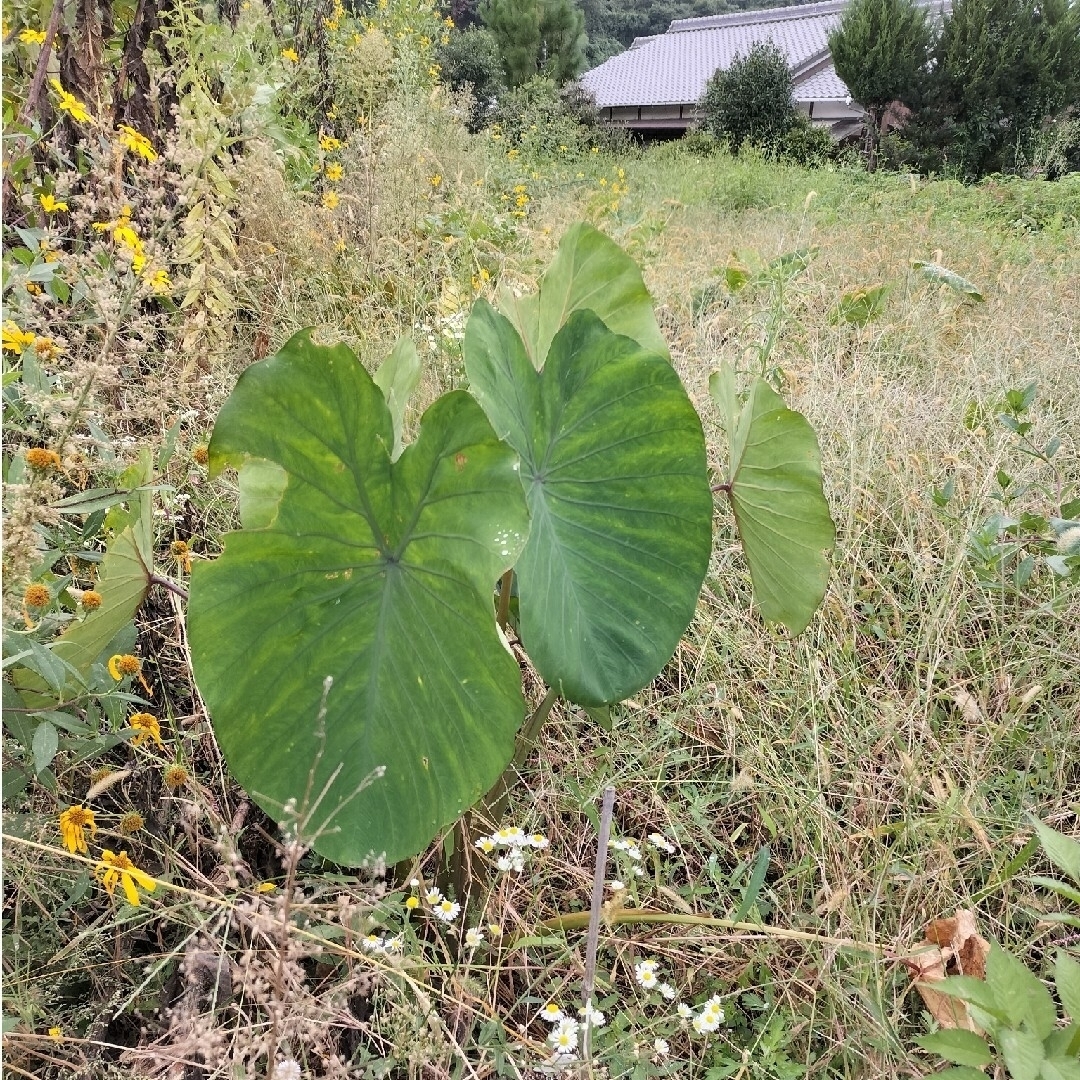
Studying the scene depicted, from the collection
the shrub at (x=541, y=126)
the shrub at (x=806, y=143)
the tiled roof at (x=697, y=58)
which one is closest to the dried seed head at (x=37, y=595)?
the shrub at (x=541, y=126)

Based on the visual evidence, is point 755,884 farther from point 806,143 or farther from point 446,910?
point 806,143

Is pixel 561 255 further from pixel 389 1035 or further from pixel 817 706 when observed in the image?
pixel 389 1035

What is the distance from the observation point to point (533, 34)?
57.6 feet

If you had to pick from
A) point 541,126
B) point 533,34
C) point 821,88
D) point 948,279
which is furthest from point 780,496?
point 821,88

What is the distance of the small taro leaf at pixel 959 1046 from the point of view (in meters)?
0.60

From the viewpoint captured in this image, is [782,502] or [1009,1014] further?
[782,502]

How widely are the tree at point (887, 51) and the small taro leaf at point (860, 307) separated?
1041cm

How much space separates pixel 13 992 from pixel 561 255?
3.02 ft

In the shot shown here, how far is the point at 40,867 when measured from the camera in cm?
84

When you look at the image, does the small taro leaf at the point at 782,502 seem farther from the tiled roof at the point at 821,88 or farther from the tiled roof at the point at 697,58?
the tiled roof at the point at 697,58

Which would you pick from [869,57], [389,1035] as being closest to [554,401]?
[389,1035]

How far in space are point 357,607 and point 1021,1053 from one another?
22.9 inches

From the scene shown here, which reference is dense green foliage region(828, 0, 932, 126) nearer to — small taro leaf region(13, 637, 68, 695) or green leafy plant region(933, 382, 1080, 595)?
green leafy plant region(933, 382, 1080, 595)

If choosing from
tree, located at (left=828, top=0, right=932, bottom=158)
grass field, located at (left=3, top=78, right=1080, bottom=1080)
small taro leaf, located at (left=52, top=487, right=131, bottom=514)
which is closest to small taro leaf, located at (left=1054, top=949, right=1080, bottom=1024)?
grass field, located at (left=3, top=78, right=1080, bottom=1080)
